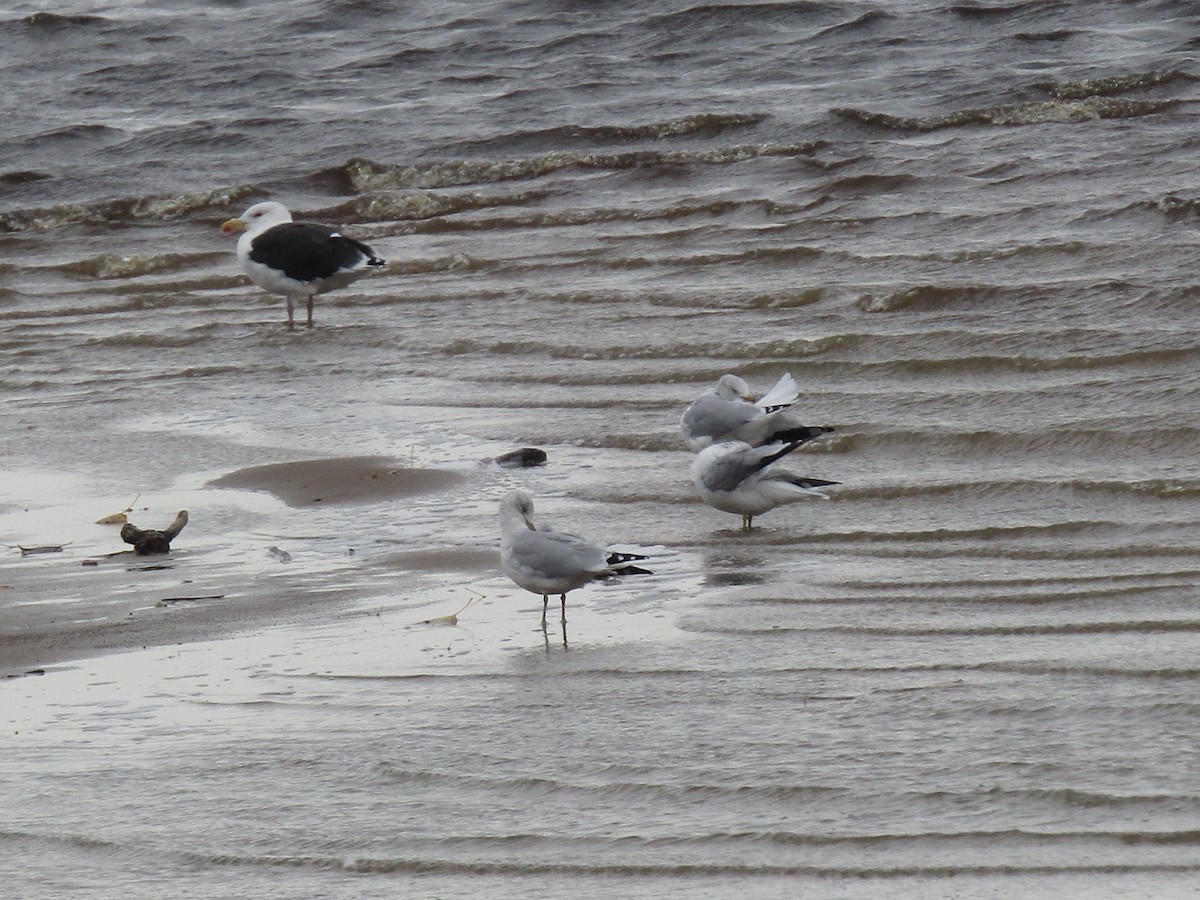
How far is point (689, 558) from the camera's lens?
693 centimetres

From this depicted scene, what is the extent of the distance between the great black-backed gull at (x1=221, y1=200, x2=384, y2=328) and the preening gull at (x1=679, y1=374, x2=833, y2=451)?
5.01 m

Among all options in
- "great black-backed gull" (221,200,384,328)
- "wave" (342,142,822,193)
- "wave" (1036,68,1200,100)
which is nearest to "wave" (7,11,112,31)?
"wave" (342,142,822,193)

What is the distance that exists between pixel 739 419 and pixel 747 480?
839 mm

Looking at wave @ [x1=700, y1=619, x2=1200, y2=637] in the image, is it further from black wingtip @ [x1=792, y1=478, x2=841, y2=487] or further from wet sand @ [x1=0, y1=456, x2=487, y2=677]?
black wingtip @ [x1=792, y1=478, x2=841, y2=487]

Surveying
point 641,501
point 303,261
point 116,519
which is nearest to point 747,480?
point 641,501

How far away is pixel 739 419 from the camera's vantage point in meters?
8.04

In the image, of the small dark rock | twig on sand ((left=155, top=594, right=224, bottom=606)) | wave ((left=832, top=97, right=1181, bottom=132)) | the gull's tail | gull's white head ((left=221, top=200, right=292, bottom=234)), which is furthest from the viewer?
wave ((left=832, top=97, right=1181, bottom=132))

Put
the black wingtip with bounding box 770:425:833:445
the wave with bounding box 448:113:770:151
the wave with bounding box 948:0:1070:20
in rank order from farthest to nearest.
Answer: the wave with bounding box 948:0:1070:20 → the wave with bounding box 448:113:770:151 → the black wingtip with bounding box 770:425:833:445

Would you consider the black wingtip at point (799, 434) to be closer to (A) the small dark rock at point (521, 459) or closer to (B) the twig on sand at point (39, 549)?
(A) the small dark rock at point (521, 459)

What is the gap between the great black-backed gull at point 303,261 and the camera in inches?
500

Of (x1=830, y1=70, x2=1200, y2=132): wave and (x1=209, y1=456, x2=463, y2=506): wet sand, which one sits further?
(x1=830, y1=70, x2=1200, y2=132): wave

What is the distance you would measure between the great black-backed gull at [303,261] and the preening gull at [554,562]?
6860 mm

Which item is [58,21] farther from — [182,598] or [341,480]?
[182,598]

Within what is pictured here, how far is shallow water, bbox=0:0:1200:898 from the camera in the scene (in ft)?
14.0
